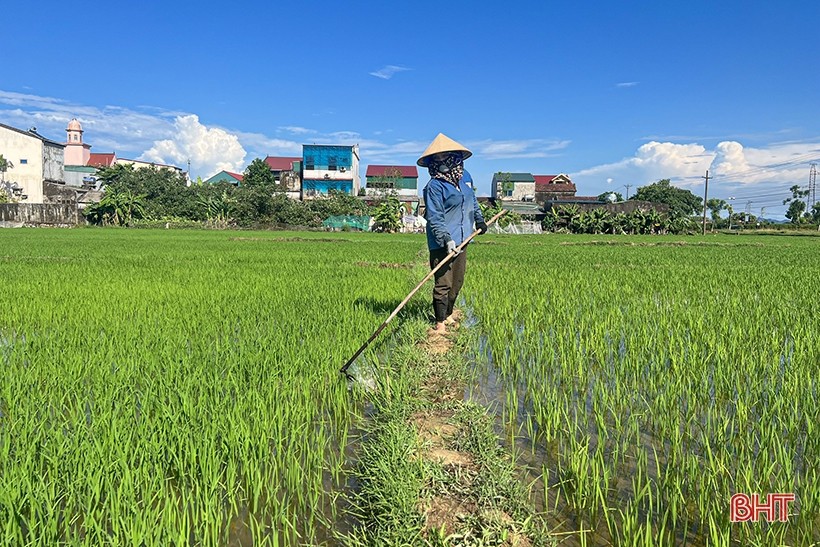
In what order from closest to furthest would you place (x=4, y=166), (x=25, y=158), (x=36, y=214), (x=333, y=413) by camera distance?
(x=333, y=413), (x=36, y=214), (x=4, y=166), (x=25, y=158)

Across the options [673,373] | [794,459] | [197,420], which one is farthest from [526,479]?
[673,373]

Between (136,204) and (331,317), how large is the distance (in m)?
31.8

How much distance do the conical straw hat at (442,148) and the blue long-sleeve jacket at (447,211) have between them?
206 mm

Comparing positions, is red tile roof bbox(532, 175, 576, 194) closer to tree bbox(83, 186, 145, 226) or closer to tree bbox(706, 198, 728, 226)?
tree bbox(706, 198, 728, 226)

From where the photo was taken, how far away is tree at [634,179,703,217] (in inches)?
1875

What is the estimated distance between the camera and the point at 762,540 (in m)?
1.38

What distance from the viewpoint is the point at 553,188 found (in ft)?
149

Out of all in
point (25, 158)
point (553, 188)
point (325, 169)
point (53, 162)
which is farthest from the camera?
point (553, 188)

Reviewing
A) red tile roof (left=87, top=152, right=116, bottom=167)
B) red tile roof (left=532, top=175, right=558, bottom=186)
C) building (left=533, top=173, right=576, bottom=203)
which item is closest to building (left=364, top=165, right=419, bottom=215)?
building (left=533, top=173, right=576, bottom=203)

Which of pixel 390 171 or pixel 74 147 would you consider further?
pixel 74 147

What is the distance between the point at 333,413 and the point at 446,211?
2113 millimetres

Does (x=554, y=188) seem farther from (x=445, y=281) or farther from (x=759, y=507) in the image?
(x=759, y=507)

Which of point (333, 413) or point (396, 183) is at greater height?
point (396, 183)

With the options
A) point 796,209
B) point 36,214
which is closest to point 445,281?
point 36,214
